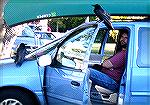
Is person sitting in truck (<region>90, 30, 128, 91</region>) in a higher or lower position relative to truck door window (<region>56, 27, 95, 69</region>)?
lower

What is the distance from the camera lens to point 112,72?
5.84 metres

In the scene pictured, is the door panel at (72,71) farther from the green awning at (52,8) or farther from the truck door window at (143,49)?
the truck door window at (143,49)

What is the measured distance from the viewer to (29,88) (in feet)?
18.1

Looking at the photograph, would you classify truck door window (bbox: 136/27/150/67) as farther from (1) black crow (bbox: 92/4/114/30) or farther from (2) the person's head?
(1) black crow (bbox: 92/4/114/30)

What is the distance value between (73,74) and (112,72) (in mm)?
675

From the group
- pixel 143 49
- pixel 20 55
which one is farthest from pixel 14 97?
pixel 143 49

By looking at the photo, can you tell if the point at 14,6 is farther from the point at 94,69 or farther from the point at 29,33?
the point at 29,33

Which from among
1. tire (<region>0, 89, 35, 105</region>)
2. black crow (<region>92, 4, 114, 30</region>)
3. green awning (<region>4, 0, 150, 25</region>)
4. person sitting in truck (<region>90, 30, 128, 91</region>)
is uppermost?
green awning (<region>4, 0, 150, 25</region>)

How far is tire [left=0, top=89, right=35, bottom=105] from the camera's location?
18.0 feet

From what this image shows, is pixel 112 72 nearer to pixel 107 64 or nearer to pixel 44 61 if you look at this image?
pixel 107 64

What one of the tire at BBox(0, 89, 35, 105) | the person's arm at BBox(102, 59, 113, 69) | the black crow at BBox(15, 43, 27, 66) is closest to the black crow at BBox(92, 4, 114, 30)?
the person's arm at BBox(102, 59, 113, 69)

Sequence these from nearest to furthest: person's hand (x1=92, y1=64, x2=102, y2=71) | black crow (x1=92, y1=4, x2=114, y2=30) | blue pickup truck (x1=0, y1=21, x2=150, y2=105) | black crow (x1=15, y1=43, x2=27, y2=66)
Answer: black crow (x1=92, y1=4, x2=114, y2=30) → blue pickup truck (x1=0, y1=21, x2=150, y2=105) → black crow (x1=15, y1=43, x2=27, y2=66) → person's hand (x1=92, y1=64, x2=102, y2=71)

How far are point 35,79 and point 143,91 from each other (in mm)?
1505

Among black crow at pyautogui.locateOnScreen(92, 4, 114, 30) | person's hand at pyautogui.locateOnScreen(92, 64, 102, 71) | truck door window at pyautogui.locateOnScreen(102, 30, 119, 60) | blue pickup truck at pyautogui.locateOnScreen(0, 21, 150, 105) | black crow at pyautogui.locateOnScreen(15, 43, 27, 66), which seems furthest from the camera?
truck door window at pyautogui.locateOnScreen(102, 30, 119, 60)
